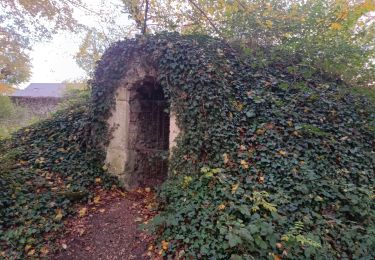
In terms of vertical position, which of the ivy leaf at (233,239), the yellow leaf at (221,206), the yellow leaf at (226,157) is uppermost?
the yellow leaf at (226,157)

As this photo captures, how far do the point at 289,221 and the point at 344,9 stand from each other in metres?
5.58

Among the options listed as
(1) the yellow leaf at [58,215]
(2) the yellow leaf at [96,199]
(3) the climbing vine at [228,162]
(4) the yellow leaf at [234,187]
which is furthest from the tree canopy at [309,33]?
(1) the yellow leaf at [58,215]

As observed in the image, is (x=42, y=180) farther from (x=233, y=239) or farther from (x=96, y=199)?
(x=233, y=239)

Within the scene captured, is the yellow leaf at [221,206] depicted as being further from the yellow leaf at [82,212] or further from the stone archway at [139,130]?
the yellow leaf at [82,212]

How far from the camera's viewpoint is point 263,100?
4824 mm

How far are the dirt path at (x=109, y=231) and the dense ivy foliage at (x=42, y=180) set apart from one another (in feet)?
0.74

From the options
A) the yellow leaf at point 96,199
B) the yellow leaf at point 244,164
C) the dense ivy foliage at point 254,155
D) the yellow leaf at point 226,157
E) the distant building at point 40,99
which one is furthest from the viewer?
the distant building at point 40,99

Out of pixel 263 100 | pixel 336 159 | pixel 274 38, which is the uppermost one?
pixel 274 38

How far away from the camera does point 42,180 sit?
464 cm

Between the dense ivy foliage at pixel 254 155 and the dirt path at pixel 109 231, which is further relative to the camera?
the dirt path at pixel 109 231

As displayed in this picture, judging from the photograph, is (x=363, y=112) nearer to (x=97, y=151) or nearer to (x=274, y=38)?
(x=274, y=38)

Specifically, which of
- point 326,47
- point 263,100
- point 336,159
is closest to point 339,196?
point 336,159

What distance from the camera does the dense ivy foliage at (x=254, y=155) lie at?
10.3ft

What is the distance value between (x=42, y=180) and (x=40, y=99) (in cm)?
1683
